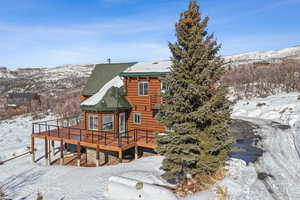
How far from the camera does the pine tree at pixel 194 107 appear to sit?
30.0ft


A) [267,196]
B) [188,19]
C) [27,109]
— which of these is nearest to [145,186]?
[267,196]

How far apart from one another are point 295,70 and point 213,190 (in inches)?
1915

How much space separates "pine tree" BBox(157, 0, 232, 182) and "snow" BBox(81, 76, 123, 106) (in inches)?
309

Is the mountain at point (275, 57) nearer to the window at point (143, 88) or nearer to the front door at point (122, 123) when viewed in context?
the window at point (143, 88)

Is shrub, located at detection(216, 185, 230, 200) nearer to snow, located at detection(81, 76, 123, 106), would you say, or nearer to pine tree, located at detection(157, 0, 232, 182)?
pine tree, located at detection(157, 0, 232, 182)

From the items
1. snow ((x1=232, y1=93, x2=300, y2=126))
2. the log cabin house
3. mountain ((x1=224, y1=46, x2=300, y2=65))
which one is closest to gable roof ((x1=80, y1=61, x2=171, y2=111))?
the log cabin house

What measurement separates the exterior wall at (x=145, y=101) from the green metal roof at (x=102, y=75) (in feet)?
10.2

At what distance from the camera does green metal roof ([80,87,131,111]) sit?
50.7ft

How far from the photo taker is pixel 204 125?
968 cm

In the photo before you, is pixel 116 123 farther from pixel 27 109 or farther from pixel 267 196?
pixel 27 109

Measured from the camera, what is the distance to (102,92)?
55.6 ft

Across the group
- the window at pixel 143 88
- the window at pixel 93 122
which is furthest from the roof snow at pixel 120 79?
the window at pixel 93 122

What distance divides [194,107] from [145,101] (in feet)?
22.7

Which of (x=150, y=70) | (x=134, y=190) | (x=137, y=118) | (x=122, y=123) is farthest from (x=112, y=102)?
(x=134, y=190)
